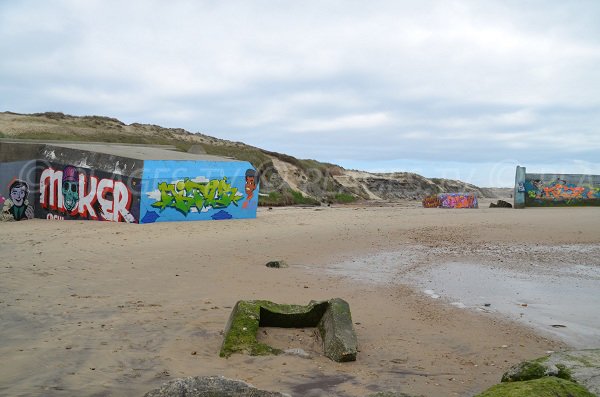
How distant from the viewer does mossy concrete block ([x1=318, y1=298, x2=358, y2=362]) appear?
17.8ft

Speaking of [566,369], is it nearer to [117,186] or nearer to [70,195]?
[117,186]

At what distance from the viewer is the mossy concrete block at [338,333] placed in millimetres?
5414

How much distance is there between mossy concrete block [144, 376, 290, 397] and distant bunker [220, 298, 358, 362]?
1975 millimetres

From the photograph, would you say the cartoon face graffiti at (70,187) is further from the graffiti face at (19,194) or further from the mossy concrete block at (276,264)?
the mossy concrete block at (276,264)

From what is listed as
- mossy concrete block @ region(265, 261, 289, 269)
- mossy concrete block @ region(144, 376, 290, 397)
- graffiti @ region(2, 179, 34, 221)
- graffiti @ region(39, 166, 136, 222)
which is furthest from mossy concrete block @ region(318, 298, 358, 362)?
graffiti @ region(2, 179, 34, 221)

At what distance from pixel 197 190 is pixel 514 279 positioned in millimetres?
12555

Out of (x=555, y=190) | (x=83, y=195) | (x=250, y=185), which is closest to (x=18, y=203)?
(x=83, y=195)

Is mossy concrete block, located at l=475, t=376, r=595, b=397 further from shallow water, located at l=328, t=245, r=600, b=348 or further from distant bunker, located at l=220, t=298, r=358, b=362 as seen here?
shallow water, located at l=328, t=245, r=600, b=348

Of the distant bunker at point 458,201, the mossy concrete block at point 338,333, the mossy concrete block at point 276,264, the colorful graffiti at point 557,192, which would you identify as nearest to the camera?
the mossy concrete block at point 338,333

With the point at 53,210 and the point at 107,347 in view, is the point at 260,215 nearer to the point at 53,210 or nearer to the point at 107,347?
the point at 53,210

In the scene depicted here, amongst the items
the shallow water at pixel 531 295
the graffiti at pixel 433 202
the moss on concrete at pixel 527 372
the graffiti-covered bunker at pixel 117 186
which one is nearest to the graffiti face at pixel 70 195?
the graffiti-covered bunker at pixel 117 186

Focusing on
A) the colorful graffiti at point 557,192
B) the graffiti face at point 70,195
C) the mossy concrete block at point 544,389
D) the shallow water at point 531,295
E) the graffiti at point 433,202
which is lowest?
the shallow water at point 531,295

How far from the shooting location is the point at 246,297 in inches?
320

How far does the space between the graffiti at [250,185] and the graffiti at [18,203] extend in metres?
8.10
